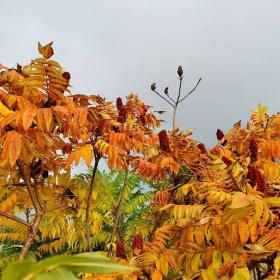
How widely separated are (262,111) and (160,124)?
136 centimetres

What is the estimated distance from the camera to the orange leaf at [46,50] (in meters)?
3.00

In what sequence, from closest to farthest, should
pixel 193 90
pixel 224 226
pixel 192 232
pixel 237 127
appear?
pixel 224 226 → pixel 192 232 → pixel 237 127 → pixel 193 90

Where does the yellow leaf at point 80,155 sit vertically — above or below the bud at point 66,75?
below

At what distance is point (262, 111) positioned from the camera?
6.48 metres

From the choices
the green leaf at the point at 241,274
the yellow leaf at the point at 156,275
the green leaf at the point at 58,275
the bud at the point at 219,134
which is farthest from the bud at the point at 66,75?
the bud at the point at 219,134

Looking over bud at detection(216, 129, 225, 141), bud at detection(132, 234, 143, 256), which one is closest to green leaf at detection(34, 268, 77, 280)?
bud at detection(132, 234, 143, 256)

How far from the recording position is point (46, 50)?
119 inches

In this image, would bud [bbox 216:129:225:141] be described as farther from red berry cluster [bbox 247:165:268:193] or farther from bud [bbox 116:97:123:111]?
red berry cluster [bbox 247:165:268:193]

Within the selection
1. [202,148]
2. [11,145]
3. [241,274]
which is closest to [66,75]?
[11,145]

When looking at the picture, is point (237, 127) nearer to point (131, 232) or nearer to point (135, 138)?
point (135, 138)

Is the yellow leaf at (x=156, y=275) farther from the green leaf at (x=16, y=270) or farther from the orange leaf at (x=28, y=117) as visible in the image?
the green leaf at (x=16, y=270)

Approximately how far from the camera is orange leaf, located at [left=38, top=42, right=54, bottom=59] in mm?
3001

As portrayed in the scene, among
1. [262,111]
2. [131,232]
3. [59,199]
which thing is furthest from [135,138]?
[131,232]

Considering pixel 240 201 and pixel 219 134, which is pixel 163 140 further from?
pixel 240 201
